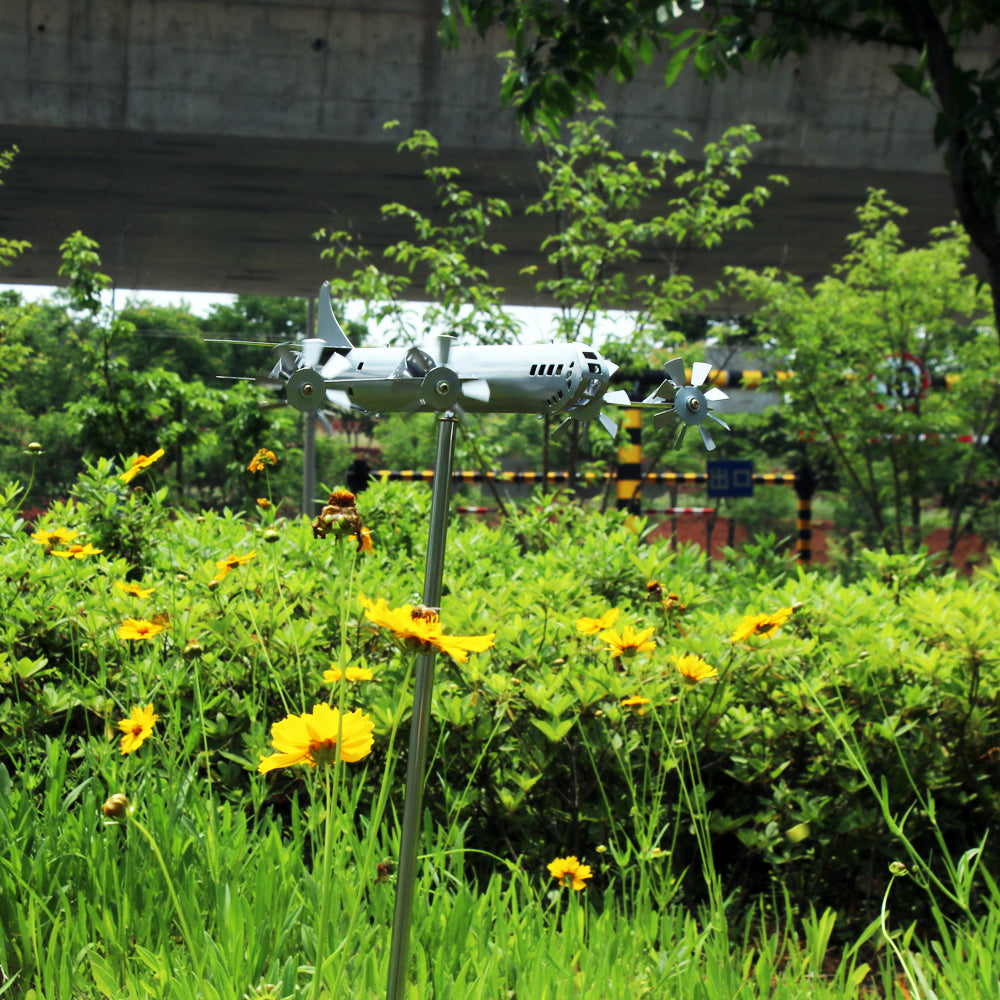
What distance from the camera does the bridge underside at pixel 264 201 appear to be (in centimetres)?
979

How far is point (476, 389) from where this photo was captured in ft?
3.45

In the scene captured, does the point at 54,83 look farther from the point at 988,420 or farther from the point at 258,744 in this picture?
the point at 988,420

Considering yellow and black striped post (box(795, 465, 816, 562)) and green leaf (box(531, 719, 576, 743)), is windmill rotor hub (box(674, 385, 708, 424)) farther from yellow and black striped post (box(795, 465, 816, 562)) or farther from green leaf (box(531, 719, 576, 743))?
yellow and black striped post (box(795, 465, 816, 562))

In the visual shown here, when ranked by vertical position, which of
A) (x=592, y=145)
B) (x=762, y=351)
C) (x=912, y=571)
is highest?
(x=592, y=145)

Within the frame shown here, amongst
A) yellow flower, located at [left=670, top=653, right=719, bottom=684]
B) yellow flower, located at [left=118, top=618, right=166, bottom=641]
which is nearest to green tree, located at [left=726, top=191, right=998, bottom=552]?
yellow flower, located at [left=670, top=653, right=719, bottom=684]

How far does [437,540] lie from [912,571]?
264 centimetres

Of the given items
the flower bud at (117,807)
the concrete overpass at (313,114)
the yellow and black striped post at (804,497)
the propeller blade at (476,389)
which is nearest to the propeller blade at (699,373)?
the propeller blade at (476,389)

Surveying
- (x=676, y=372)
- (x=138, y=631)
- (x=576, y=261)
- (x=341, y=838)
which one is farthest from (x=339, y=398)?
(x=576, y=261)

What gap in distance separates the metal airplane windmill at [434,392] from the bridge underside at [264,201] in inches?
278

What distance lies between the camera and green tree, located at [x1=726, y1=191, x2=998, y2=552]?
9625 mm

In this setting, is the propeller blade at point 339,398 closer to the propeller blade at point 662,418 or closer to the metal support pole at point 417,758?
the metal support pole at point 417,758

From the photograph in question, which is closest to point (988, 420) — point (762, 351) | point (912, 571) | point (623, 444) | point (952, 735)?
point (762, 351)

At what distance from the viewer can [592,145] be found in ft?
21.2

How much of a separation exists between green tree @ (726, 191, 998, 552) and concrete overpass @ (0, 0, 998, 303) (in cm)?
107
